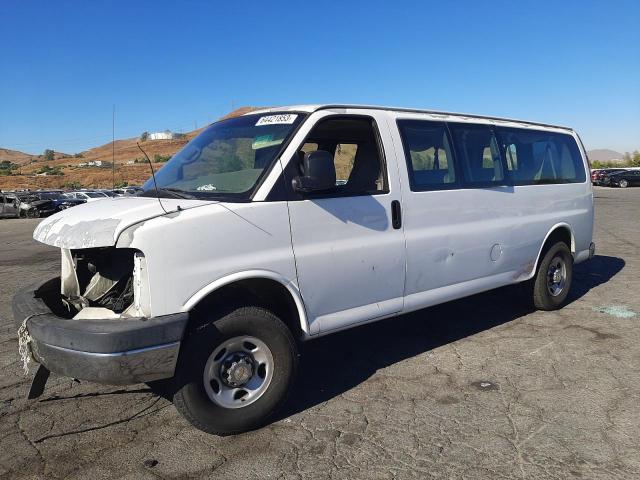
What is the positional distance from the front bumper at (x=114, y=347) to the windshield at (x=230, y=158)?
38.9 inches

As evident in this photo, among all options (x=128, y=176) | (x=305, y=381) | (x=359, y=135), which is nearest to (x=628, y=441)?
(x=305, y=381)

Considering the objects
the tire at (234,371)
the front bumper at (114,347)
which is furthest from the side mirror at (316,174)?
the front bumper at (114,347)

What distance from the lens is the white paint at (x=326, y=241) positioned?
3.15 m

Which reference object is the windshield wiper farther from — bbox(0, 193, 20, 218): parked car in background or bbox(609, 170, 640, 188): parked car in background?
bbox(609, 170, 640, 188): parked car in background

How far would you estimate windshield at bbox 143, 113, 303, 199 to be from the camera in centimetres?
368

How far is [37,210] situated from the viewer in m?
30.5

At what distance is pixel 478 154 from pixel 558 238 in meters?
1.88

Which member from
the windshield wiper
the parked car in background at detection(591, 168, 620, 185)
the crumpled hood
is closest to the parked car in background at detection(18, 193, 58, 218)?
the windshield wiper

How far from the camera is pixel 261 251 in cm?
348

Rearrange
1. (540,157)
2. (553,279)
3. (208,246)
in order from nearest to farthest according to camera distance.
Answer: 1. (208,246)
2. (540,157)
3. (553,279)

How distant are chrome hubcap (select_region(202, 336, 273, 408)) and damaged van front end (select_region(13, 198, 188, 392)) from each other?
33 centimetres

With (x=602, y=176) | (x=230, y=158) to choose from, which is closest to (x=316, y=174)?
(x=230, y=158)

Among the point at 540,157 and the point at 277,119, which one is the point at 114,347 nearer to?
the point at 277,119

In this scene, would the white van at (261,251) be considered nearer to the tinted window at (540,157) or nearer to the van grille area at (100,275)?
the van grille area at (100,275)
